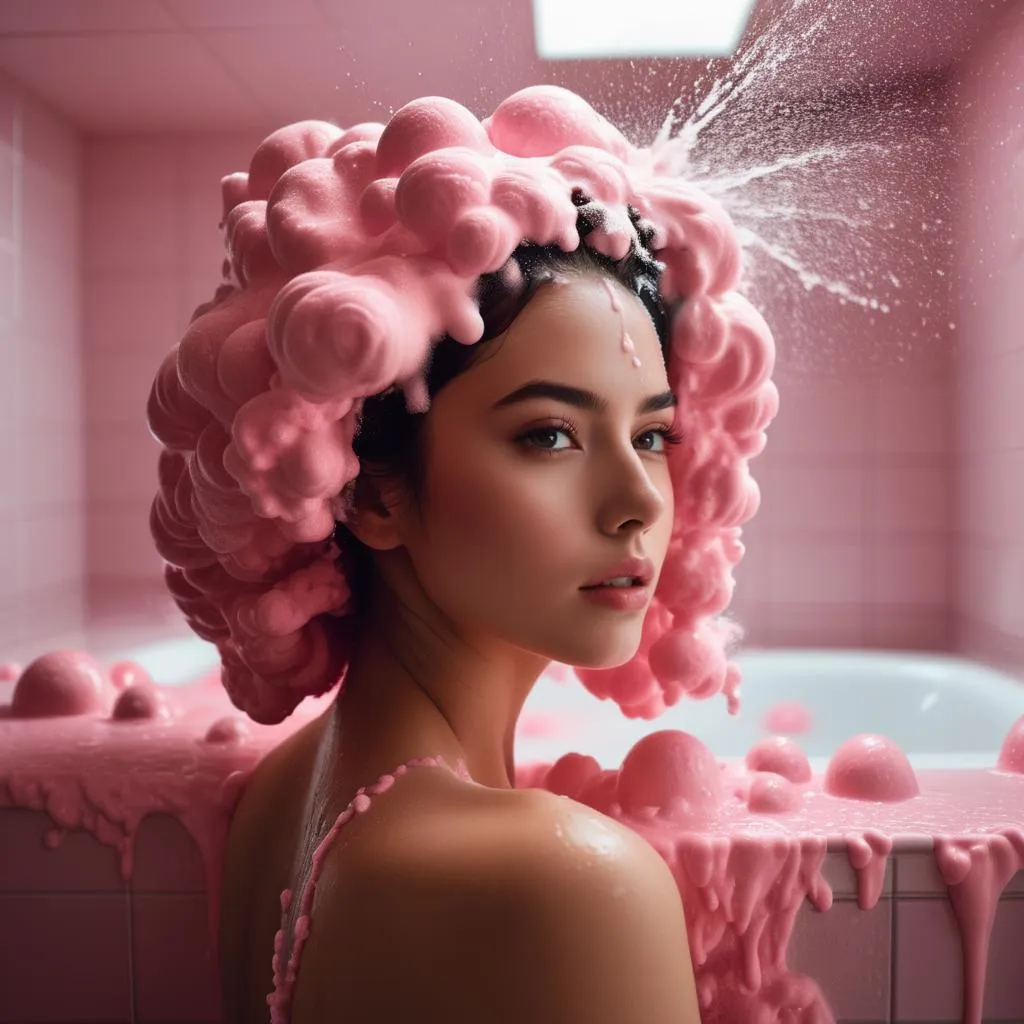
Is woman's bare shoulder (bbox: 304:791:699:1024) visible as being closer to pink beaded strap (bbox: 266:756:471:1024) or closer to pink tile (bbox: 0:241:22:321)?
pink beaded strap (bbox: 266:756:471:1024)

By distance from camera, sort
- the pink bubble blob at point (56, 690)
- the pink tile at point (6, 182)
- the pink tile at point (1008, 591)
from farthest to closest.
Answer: the pink tile at point (1008, 591) < the pink tile at point (6, 182) < the pink bubble blob at point (56, 690)

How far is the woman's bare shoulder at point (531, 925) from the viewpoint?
2.11 ft

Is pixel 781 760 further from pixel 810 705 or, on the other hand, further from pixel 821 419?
pixel 810 705

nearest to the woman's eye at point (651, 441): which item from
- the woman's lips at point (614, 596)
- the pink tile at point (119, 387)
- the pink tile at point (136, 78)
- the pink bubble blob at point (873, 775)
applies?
the woman's lips at point (614, 596)

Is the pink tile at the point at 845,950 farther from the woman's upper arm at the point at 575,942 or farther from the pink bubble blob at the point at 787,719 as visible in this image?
the pink bubble blob at the point at 787,719

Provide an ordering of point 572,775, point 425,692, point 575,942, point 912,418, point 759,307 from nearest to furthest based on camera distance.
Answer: point 575,942, point 425,692, point 572,775, point 759,307, point 912,418

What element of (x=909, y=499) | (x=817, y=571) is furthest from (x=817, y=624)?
(x=909, y=499)

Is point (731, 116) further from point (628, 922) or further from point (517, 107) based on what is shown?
point (628, 922)

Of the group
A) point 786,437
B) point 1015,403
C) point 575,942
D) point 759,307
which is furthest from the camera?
point 786,437

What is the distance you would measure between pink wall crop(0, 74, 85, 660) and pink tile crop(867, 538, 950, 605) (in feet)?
3.96

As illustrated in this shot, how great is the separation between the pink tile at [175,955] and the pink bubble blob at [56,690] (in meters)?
0.29

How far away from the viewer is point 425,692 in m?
0.85

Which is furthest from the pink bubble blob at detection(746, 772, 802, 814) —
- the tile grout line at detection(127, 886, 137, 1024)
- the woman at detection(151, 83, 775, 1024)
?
the tile grout line at detection(127, 886, 137, 1024)

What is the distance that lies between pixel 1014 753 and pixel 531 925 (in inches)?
25.8
